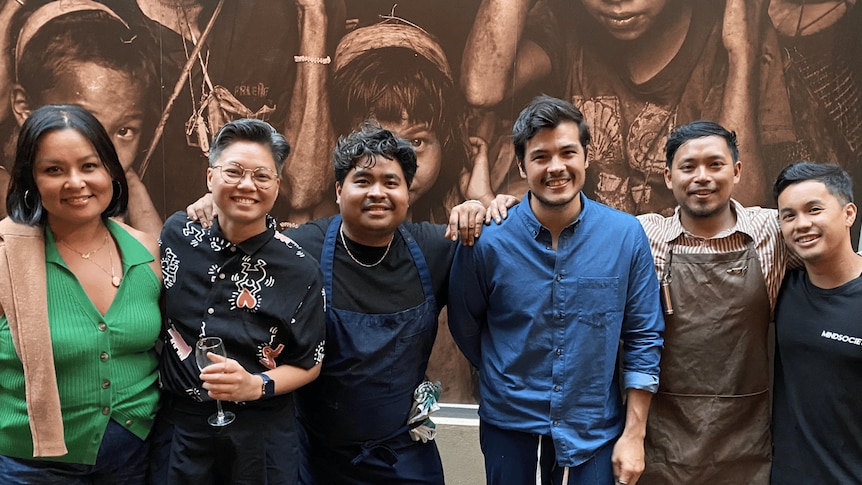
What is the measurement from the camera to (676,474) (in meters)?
2.39

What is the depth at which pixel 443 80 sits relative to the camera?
13.0ft

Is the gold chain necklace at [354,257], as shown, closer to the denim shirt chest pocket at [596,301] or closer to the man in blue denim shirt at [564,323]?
the man in blue denim shirt at [564,323]

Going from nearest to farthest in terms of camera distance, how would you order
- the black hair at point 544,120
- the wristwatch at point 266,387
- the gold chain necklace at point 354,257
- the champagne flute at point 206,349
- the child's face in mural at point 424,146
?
the champagne flute at point 206,349, the wristwatch at point 266,387, the black hair at point 544,120, the gold chain necklace at point 354,257, the child's face in mural at point 424,146

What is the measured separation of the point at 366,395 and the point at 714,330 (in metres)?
1.44

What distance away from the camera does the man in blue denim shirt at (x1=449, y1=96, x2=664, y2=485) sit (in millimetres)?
2158

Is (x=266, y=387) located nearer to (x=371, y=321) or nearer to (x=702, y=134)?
(x=371, y=321)

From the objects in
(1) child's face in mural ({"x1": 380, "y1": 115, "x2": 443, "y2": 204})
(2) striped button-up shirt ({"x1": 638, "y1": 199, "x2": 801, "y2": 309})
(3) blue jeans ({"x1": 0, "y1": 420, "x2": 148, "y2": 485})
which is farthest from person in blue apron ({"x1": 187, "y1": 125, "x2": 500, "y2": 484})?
(1) child's face in mural ({"x1": 380, "y1": 115, "x2": 443, "y2": 204})

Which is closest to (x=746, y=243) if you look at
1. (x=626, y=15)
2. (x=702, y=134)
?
(x=702, y=134)

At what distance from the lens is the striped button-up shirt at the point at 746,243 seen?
2334mm

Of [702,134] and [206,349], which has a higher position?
[702,134]

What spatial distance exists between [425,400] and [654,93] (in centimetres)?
273

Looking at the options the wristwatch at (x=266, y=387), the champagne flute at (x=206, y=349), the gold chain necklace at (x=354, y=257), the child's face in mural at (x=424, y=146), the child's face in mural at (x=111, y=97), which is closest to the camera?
the champagne flute at (x=206, y=349)

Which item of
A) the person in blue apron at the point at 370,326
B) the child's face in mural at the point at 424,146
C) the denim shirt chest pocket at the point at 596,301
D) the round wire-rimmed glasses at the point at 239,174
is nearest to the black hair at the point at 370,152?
the person in blue apron at the point at 370,326

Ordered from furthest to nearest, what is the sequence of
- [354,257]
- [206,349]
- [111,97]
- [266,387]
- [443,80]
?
[111,97]
[443,80]
[354,257]
[266,387]
[206,349]
